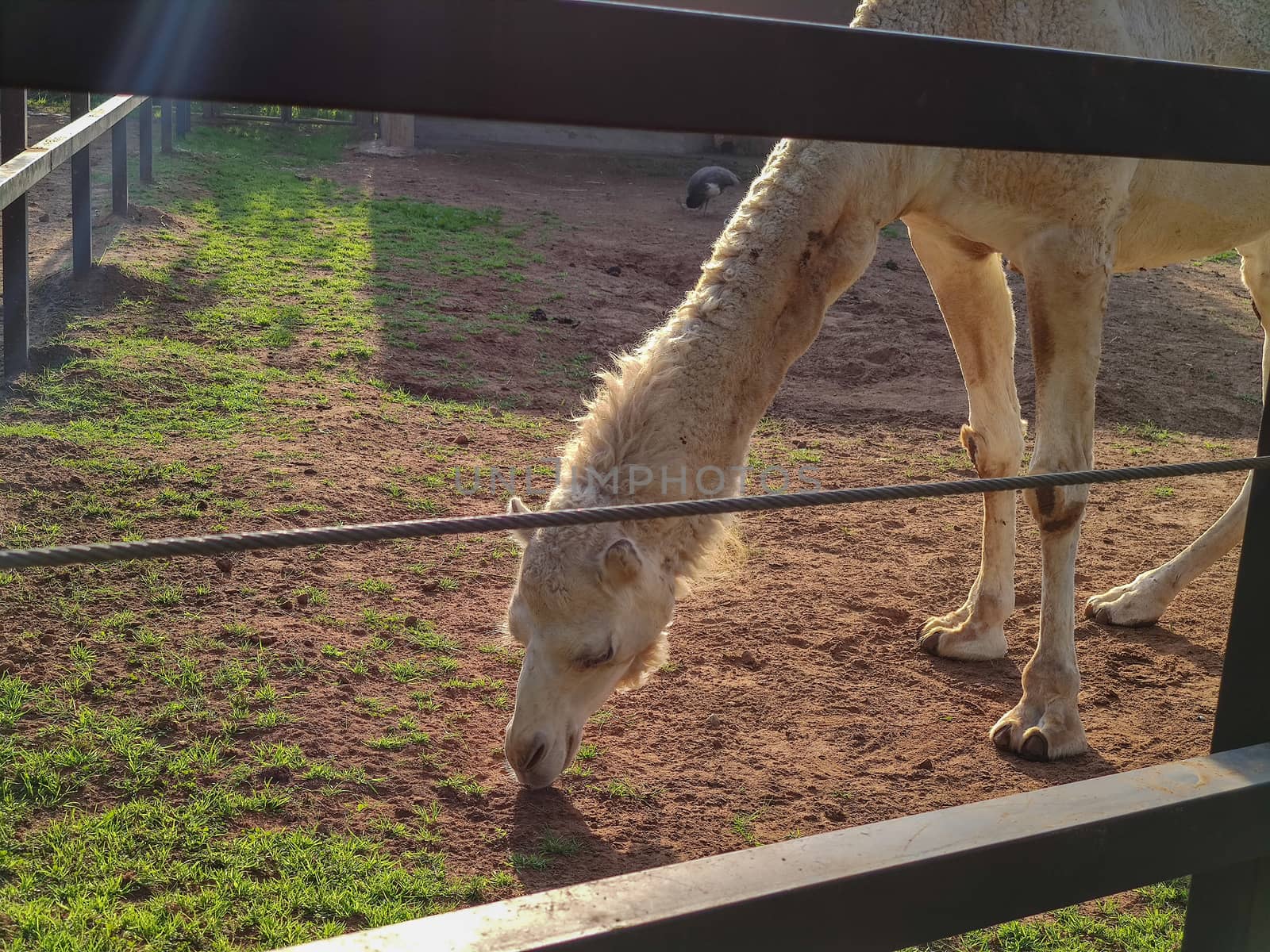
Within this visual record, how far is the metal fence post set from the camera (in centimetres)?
164

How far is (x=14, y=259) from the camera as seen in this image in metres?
5.41

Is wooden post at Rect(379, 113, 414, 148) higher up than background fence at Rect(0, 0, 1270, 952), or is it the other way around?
wooden post at Rect(379, 113, 414, 148)

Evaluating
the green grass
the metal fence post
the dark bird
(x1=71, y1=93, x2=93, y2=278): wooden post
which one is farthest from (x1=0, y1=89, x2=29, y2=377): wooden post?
the dark bird

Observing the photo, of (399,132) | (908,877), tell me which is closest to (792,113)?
(908,877)

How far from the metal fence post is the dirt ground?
1132mm

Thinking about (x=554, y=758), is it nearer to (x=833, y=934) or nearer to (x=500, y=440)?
(x=833, y=934)

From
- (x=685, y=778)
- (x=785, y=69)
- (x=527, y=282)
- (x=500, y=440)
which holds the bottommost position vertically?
(x=685, y=778)

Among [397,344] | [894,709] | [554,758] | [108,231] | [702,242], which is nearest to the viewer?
[554,758]

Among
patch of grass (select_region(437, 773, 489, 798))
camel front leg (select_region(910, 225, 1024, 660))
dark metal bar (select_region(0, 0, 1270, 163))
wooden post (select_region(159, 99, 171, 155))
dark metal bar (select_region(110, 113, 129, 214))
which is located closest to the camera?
dark metal bar (select_region(0, 0, 1270, 163))

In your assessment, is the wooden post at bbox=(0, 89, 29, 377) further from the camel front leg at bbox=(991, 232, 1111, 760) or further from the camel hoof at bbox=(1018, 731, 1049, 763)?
the camel hoof at bbox=(1018, 731, 1049, 763)

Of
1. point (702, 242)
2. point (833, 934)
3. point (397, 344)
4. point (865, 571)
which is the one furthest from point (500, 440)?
point (702, 242)

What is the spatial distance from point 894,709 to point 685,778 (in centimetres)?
86

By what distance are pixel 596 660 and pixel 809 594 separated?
1.71 metres

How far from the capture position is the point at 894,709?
3496mm
